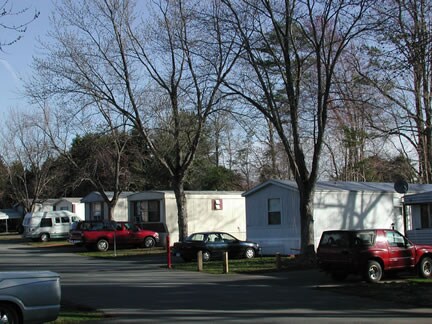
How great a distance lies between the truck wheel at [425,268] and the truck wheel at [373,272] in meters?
1.72

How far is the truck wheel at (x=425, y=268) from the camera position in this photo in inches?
691

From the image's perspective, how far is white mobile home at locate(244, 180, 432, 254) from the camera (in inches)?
1038

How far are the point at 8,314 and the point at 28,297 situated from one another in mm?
365

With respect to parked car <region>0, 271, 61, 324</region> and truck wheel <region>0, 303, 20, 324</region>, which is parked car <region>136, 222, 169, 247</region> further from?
truck wheel <region>0, 303, 20, 324</region>

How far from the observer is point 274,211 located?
27.6m

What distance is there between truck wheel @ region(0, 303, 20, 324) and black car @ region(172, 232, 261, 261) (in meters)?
16.1

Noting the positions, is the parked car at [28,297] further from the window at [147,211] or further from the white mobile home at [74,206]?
the white mobile home at [74,206]

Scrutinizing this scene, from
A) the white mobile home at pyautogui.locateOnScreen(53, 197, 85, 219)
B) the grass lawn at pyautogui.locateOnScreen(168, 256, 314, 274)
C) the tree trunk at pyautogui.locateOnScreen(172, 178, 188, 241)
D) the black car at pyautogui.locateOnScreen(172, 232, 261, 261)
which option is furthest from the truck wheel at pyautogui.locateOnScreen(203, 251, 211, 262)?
the white mobile home at pyautogui.locateOnScreen(53, 197, 85, 219)

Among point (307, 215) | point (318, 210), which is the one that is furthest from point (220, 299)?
point (318, 210)

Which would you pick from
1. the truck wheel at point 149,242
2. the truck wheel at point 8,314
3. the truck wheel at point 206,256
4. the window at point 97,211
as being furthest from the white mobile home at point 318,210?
the window at point 97,211

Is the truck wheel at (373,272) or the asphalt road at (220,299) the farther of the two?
the truck wheel at (373,272)

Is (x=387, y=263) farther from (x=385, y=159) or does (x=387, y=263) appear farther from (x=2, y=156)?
(x=2, y=156)

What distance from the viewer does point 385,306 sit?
40.7ft

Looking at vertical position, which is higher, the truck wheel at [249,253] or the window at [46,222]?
the window at [46,222]
